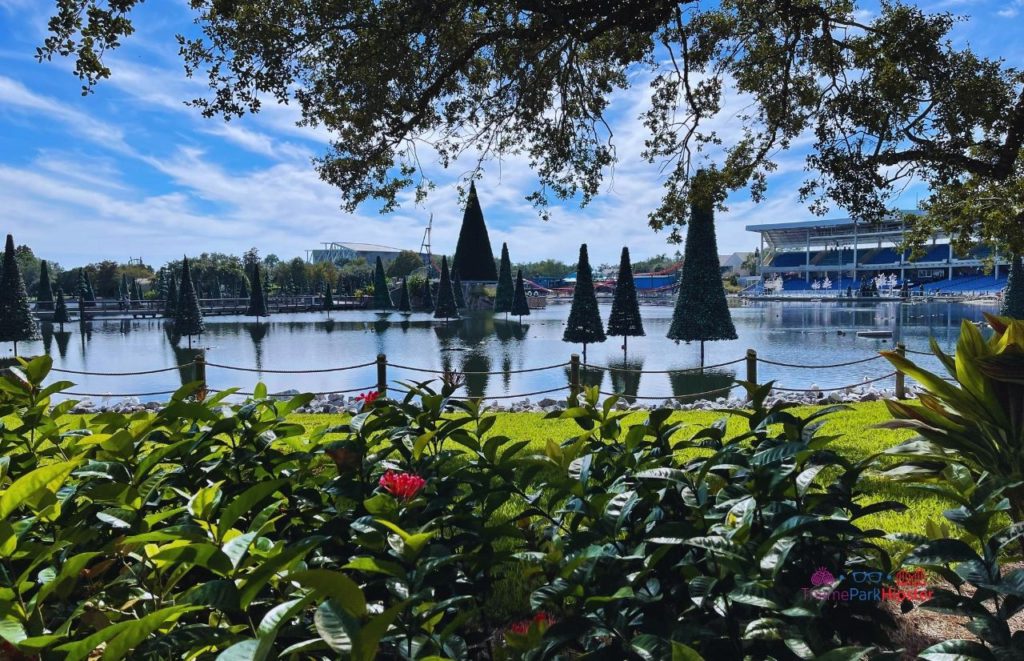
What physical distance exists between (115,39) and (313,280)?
71.5m

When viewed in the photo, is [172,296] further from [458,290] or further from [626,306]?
[626,306]

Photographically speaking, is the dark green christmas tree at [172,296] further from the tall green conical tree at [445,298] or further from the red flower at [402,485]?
the red flower at [402,485]

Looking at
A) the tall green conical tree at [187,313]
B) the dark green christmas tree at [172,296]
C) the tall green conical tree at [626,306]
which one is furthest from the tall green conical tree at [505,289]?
the tall green conical tree at [626,306]

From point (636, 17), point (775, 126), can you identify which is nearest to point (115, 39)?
point (636, 17)

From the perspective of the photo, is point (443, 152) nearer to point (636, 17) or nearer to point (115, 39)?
point (636, 17)

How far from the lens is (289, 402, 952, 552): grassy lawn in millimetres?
3576

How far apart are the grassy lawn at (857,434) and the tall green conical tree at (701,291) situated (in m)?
6.78

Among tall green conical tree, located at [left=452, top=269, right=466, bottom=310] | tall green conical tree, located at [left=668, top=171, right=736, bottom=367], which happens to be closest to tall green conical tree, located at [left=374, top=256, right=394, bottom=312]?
tall green conical tree, located at [left=452, top=269, right=466, bottom=310]

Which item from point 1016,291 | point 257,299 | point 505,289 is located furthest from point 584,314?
point 257,299

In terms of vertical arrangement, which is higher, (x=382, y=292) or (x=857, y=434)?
(x=382, y=292)

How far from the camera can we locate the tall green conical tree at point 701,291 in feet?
48.9

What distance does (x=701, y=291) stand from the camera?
599 inches

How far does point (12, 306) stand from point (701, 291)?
23401mm

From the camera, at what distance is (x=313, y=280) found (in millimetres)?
73312
